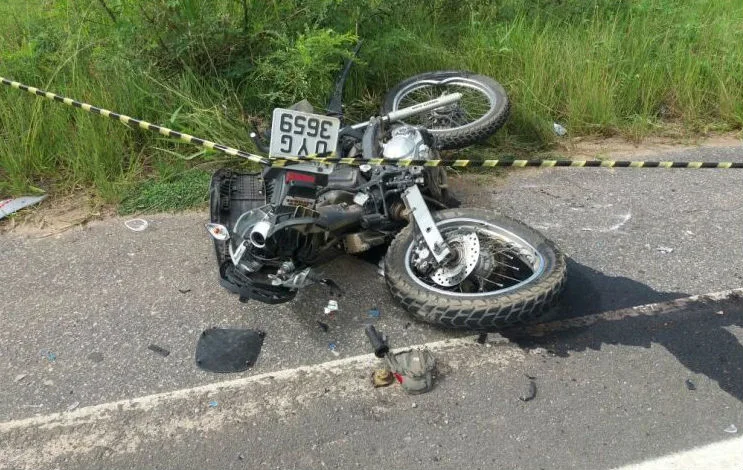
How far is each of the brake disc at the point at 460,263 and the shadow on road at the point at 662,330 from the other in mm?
435

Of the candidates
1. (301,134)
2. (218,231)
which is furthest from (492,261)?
(218,231)

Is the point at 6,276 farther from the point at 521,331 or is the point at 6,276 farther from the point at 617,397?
the point at 617,397

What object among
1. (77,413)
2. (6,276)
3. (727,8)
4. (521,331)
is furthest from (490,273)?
(727,8)

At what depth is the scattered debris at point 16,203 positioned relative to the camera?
4527 millimetres

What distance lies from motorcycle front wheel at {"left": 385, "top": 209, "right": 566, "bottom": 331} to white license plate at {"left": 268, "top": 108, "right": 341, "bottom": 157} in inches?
29.3

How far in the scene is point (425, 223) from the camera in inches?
133

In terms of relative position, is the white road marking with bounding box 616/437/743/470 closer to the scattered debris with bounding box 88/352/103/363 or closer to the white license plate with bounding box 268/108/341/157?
the white license plate with bounding box 268/108/341/157

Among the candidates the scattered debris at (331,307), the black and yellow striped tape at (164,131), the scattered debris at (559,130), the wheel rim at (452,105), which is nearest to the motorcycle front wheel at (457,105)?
the wheel rim at (452,105)

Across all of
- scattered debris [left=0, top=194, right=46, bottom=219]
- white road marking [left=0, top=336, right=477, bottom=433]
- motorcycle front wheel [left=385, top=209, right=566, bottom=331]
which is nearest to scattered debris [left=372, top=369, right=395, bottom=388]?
white road marking [left=0, top=336, right=477, bottom=433]

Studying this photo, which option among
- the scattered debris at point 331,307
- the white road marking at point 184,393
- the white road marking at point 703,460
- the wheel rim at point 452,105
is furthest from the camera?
the wheel rim at point 452,105

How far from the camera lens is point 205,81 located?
5.32 metres

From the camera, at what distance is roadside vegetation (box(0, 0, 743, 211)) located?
490 centimetres

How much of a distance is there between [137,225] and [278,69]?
176 centimetres

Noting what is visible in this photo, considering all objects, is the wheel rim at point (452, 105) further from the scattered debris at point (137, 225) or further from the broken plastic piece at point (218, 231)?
the broken plastic piece at point (218, 231)
